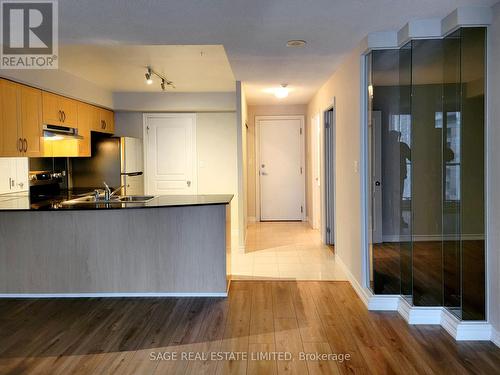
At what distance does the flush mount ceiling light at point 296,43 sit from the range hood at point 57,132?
2782 millimetres

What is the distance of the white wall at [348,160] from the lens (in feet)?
11.8

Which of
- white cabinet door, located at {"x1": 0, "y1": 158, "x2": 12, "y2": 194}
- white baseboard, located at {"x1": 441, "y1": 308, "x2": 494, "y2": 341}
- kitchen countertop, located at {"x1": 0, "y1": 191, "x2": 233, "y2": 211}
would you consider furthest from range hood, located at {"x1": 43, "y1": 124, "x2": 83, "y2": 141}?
white baseboard, located at {"x1": 441, "y1": 308, "x2": 494, "y2": 341}

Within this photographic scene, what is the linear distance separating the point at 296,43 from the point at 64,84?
292 centimetres

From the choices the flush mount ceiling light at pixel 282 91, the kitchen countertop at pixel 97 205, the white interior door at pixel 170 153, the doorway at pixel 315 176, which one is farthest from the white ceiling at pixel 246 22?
the white interior door at pixel 170 153

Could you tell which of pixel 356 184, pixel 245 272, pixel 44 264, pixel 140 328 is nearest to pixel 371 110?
pixel 356 184

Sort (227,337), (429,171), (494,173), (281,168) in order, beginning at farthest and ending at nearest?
(281,168)
(429,171)
(227,337)
(494,173)

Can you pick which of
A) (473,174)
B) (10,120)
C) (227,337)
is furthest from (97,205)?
(473,174)

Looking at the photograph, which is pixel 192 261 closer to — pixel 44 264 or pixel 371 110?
pixel 44 264

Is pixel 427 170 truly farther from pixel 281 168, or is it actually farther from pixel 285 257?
pixel 281 168

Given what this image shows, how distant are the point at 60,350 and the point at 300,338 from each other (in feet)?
5.25

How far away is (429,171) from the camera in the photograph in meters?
3.08

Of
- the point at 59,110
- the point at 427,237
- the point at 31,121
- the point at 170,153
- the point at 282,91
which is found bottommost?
the point at 427,237

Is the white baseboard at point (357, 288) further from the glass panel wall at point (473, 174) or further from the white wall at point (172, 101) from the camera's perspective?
the white wall at point (172, 101)

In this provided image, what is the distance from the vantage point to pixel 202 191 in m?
6.83
